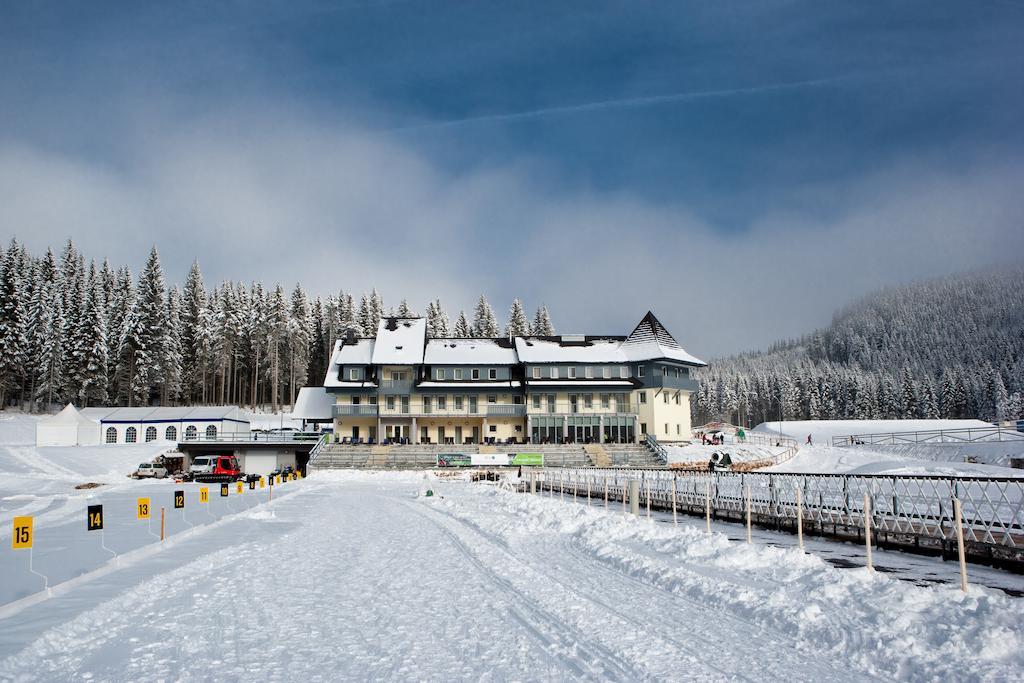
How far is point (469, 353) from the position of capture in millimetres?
70375

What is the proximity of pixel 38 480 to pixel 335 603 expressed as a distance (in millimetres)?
46471

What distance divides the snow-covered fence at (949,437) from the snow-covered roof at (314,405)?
51.5 meters

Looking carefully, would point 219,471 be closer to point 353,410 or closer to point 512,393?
point 353,410

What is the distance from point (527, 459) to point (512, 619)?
47055 millimetres

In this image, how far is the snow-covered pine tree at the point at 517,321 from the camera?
99.9 metres

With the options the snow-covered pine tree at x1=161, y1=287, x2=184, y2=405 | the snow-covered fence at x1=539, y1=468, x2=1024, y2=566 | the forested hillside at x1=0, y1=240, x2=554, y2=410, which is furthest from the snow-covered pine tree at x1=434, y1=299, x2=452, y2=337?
the snow-covered fence at x1=539, y1=468, x2=1024, y2=566

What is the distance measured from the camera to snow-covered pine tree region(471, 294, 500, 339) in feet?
334

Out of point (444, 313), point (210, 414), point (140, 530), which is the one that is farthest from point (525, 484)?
point (444, 313)

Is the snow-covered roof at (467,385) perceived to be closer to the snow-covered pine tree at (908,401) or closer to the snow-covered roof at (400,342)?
the snow-covered roof at (400,342)

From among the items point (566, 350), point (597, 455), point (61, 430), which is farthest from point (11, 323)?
point (597, 455)

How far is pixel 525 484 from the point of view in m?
42.3

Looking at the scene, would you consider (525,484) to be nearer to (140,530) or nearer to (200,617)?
(140,530)

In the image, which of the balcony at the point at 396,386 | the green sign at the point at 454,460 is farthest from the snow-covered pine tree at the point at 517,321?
the green sign at the point at 454,460

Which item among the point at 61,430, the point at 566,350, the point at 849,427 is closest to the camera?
the point at 61,430
